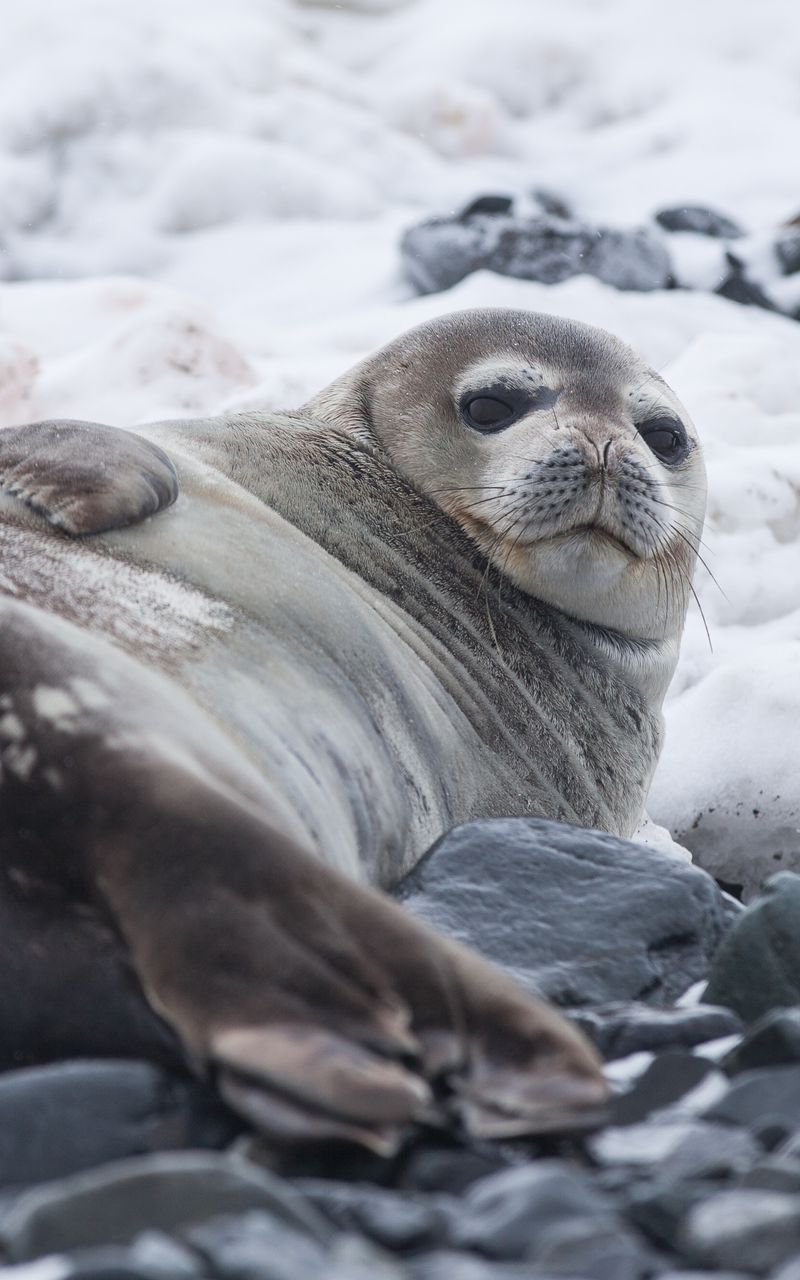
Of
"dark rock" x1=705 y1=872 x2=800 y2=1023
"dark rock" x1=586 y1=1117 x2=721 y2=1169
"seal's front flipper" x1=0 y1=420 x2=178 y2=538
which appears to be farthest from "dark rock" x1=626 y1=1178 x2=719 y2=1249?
"seal's front flipper" x1=0 y1=420 x2=178 y2=538

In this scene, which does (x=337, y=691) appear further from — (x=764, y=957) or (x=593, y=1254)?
(x=593, y=1254)

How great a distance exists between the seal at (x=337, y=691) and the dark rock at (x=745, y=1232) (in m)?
0.24

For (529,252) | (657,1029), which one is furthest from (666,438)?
(529,252)

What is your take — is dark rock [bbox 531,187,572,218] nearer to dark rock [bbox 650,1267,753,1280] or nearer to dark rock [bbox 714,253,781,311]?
dark rock [bbox 714,253,781,311]

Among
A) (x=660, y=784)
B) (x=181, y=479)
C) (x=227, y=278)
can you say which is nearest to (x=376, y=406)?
(x=181, y=479)

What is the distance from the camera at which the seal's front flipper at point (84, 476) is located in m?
2.71

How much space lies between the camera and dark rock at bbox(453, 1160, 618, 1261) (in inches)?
59.0

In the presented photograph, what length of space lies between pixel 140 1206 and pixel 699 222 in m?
8.11

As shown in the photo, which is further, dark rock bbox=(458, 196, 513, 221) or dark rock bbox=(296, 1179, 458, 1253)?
dark rock bbox=(458, 196, 513, 221)

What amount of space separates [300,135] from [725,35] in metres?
3.41

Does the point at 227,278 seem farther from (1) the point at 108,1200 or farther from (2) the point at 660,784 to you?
(1) the point at 108,1200

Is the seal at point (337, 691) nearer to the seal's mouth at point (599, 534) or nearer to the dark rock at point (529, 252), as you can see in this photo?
the seal's mouth at point (599, 534)

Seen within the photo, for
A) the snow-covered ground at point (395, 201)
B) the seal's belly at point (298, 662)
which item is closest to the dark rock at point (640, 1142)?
the seal's belly at point (298, 662)

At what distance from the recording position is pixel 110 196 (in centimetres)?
920
